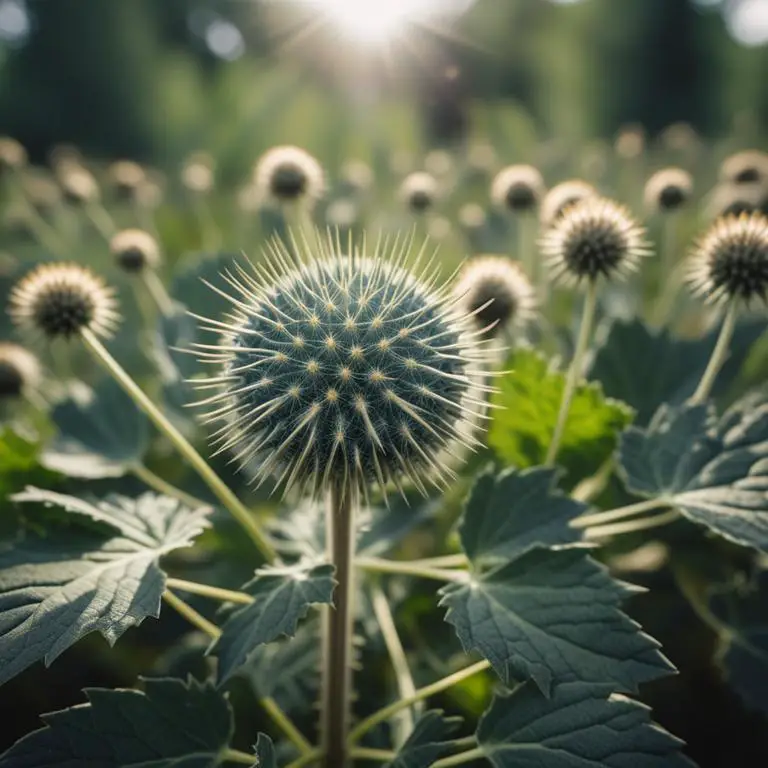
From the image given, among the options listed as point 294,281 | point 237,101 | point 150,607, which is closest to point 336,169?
point 237,101

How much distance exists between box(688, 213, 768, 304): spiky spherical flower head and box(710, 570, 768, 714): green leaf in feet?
3.18

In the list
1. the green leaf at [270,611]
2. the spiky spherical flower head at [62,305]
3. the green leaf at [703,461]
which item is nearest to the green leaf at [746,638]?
the green leaf at [703,461]

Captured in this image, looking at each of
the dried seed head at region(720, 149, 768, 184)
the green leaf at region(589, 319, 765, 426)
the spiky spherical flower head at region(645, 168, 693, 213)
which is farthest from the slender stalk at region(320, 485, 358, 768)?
the dried seed head at region(720, 149, 768, 184)

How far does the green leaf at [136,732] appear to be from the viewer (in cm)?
170

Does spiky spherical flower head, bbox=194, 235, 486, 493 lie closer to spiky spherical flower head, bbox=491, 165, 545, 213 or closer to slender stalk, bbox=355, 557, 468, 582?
slender stalk, bbox=355, 557, 468, 582

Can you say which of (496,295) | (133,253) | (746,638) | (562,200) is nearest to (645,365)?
(496,295)

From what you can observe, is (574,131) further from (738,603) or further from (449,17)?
(738,603)

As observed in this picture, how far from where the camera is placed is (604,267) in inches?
88.4

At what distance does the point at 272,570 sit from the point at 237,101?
7.45 metres

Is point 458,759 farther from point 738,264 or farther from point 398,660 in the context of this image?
point 738,264

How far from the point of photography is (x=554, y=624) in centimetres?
171

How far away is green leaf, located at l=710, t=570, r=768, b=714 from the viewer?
221 centimetres

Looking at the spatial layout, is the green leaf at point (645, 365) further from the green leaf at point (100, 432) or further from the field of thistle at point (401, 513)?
the green leaf at point (100, 432)

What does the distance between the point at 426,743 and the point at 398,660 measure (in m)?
0.43
